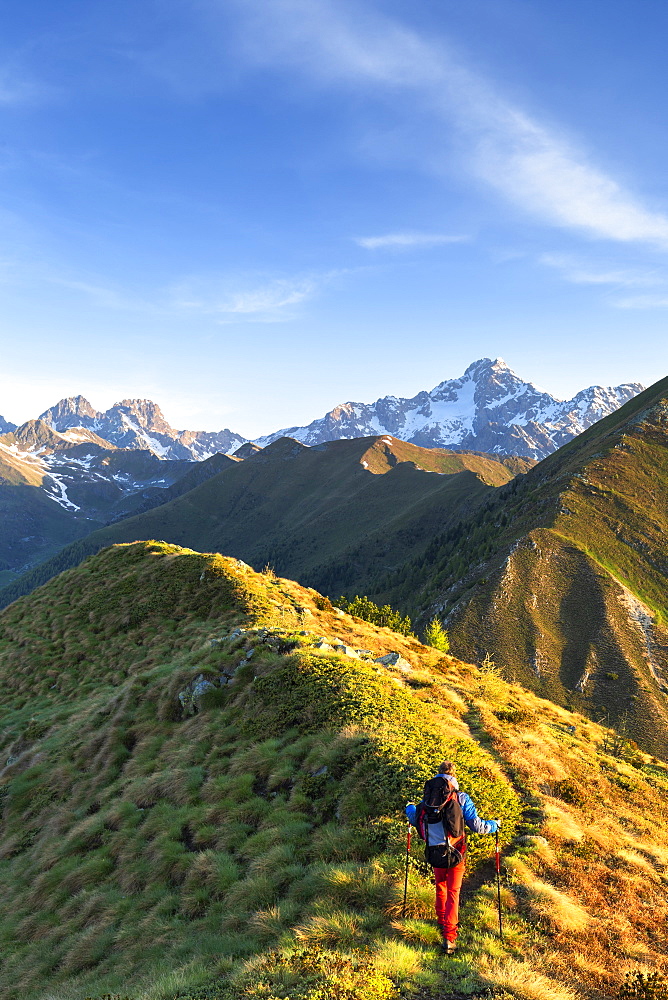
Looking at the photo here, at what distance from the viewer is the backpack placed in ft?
33.1

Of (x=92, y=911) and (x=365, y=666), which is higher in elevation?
(x=365, y=666)

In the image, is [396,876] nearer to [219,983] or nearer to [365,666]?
[219,983]

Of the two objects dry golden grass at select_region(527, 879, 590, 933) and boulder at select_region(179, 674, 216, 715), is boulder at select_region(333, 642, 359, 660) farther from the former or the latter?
dry golden grass at select_region(527, 879, 590, 933)

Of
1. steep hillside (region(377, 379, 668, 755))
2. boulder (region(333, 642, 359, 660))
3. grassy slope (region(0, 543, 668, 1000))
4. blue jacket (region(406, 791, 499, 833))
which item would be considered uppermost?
blue jacket (region(406, 791, 499, 833))

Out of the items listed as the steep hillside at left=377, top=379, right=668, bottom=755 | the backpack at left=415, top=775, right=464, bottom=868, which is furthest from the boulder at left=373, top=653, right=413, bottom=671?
the steep hillside at left=377, top=379, right=668, bottom=755

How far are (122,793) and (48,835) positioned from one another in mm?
3221

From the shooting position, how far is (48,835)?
728 inches

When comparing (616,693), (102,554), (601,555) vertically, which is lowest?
(616,693)

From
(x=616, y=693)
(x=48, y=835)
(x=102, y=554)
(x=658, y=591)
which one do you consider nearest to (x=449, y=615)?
(x=616, y=693)

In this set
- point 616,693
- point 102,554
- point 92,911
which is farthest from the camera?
point 616,693

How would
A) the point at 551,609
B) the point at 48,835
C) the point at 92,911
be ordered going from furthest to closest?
1. the point at 551,609
2. the point at 48,835
3. the point at 92,911

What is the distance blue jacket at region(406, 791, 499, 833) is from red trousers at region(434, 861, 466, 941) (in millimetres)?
777

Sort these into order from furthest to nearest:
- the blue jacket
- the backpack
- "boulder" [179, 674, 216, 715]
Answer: "boulder" [179, 674, 216, 715] → the blue jacket → the backpack

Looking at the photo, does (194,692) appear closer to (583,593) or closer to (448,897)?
(448,897)
